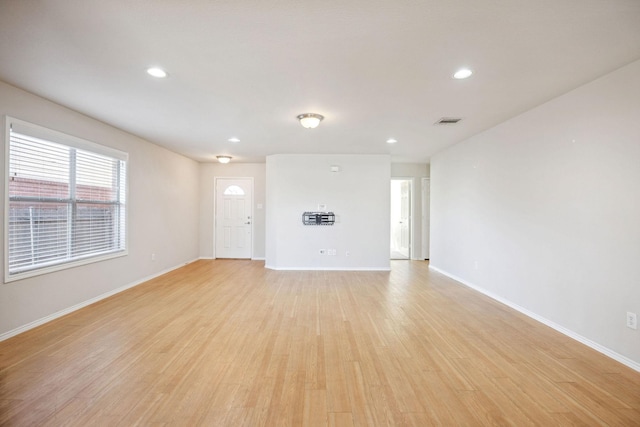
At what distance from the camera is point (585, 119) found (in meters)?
2.87

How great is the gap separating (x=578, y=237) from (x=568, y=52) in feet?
5.74

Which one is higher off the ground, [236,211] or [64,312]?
[236,211]

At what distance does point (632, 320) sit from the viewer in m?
2.41

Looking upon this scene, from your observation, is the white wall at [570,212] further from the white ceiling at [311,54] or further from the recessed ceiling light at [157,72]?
the recessed ceiling light at [157,72]

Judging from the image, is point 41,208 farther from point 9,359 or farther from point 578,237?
point 578,237

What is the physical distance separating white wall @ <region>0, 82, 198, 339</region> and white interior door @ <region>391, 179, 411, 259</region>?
5417 millimetres

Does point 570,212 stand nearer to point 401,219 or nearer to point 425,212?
point 425,212

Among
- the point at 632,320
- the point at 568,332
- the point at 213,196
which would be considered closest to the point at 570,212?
the point at 632,320

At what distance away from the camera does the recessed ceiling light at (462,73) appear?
2549 millimetres

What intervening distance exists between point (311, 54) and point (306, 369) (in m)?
2.49

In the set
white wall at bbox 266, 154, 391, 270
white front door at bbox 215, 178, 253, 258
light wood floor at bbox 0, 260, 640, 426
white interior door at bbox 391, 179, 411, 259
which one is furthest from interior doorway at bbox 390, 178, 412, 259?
light wood floor at bbox 0, 260, 640, 426

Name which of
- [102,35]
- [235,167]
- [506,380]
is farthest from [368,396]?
[235,167]

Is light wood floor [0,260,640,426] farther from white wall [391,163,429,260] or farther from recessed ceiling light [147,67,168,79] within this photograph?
white wall [391,163,429,260]

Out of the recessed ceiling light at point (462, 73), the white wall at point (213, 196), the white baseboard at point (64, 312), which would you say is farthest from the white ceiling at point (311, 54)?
the white wall at point (213, 196)
